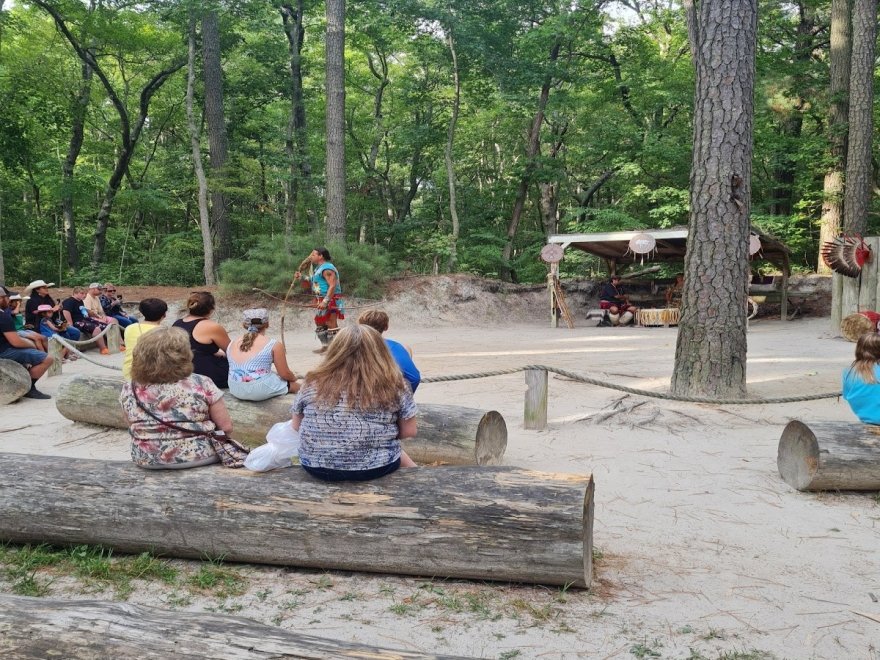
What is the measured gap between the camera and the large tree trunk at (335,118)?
1720 cm

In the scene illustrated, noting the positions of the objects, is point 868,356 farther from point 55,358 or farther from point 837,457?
point 55,358

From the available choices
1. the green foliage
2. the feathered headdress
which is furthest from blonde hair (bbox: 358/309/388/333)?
the green foliage

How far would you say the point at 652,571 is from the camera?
3.49 meters

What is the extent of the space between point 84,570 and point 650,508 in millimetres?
3260

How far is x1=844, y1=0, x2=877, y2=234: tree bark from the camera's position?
15445 millimetres

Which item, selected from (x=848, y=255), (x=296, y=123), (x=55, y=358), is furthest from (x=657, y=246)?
(x=55, y=358)

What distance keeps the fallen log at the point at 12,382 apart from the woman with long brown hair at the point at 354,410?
5983mm

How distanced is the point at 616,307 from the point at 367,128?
13340mm

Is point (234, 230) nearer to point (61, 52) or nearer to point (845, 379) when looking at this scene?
point (61, 52)

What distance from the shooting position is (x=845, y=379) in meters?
4.77

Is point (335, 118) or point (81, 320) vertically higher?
point (335, 118)

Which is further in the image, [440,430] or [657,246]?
[657,246]

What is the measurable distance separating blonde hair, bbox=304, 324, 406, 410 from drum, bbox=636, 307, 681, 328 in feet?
49.4

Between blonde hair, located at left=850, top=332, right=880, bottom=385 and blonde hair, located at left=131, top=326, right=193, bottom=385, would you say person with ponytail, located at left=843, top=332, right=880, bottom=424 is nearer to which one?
blonde hair, located at left=850, top=332, right=880, bottom=385
